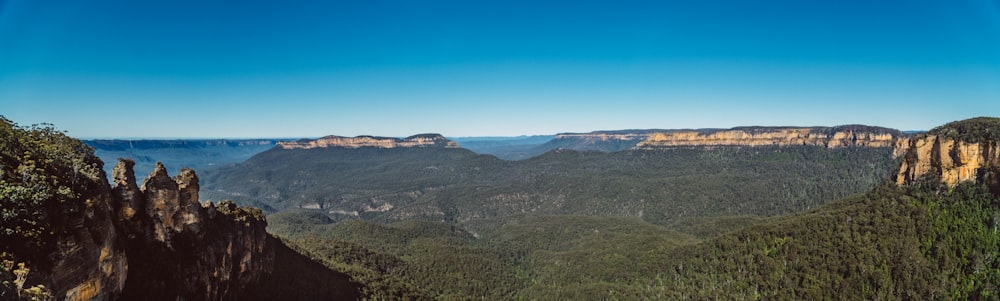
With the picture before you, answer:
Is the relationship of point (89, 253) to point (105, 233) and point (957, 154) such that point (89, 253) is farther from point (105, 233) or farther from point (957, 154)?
point (957, 154)

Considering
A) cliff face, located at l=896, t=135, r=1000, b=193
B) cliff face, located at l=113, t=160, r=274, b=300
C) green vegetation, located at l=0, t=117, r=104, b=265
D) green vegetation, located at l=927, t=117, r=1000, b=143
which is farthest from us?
green vegetation, located at l=927, t=117, r=1000, b=143

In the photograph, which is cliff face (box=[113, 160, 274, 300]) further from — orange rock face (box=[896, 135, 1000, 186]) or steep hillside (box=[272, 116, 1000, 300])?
orange rock face (box=[896, 135, 1000, 186])

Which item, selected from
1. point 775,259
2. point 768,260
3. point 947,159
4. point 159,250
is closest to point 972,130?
point 947,159

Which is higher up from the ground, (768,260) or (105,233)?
(105,233)

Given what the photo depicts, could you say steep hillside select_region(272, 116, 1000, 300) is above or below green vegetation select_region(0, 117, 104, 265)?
below

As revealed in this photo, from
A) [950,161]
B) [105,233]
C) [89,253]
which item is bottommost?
[950,161]

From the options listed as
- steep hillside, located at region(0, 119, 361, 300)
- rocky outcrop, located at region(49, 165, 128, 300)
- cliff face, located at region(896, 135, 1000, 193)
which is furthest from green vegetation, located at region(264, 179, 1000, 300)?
rocky outcrop, located at region(49, 165, 128, 300)
